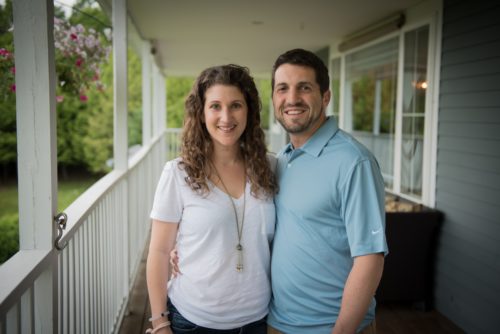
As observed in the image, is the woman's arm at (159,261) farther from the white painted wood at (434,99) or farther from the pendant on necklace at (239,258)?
the white painted wood at (434,99)

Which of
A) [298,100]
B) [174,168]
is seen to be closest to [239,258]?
[174,168]

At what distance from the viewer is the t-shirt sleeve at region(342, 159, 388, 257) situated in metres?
1.45

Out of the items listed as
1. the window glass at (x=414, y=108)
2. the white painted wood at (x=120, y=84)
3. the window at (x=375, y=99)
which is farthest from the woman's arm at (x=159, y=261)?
the window at (x=375, y=99)

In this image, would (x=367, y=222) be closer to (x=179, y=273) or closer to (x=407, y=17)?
(x=179, y=273)

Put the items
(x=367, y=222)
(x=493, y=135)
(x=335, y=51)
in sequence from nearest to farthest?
(x=367, y=222) → (x=493, y=135) → (x=335, y=51)

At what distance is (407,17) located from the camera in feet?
14.4

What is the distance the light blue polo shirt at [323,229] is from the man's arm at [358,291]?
4 cm

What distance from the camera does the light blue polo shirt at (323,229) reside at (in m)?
1.46

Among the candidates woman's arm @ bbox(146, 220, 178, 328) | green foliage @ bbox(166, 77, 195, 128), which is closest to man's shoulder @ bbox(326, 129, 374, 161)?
woman's arm @ bbox(146, 220, 178, 328)

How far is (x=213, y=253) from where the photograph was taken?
1.59 meters

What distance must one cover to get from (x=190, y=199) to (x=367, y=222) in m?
0.60

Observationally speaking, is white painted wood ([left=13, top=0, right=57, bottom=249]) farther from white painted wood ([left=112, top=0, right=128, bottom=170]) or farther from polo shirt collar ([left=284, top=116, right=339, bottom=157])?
white painted wood ([left=112, top=0, right=128, bottom=170])

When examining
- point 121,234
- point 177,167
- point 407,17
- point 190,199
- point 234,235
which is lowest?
point 121,234

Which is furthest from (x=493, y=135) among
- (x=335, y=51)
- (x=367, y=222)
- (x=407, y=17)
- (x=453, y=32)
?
(x=335, y=51)
